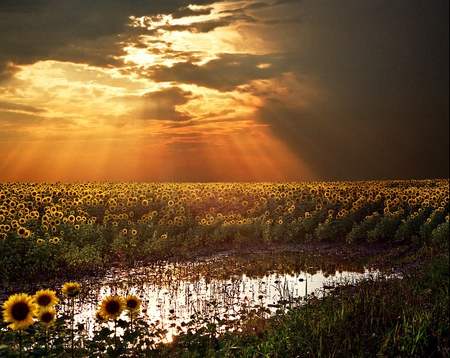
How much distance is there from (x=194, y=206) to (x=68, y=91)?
5723mm

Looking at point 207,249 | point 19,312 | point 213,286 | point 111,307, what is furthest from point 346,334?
point 207,249

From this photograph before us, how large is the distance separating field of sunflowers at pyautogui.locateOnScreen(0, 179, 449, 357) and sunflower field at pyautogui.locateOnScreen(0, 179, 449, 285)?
1.0 inches

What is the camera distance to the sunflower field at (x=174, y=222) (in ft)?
22.0

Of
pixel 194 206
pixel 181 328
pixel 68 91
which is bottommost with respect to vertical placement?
pixel 181 328

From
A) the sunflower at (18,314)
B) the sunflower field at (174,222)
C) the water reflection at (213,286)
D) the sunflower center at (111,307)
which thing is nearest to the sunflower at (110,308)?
the sunflower center at (111,307)

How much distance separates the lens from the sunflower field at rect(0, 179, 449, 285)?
6707mm

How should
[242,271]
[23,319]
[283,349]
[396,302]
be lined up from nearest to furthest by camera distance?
1. [23,319]
2. [283,349]
3. [396,302]
4. [242,271]

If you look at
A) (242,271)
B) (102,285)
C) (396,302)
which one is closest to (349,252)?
(242,271)

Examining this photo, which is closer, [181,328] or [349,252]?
[181,328]

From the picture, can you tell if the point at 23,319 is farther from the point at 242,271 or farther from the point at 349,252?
the point at 349,252

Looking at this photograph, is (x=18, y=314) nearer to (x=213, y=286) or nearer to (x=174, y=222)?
(x=213, y=286)

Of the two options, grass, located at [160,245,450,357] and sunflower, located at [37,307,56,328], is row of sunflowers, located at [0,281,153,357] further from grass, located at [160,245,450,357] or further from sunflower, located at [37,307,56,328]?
grass, located at [160,245,450,357]

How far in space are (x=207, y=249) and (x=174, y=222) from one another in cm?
92

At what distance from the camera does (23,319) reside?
2982mm
